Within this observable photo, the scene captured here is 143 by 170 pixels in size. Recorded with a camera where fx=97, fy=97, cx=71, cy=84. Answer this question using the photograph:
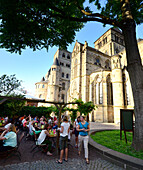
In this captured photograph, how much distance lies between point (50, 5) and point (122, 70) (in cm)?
1841

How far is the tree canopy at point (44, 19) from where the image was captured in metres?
5.23

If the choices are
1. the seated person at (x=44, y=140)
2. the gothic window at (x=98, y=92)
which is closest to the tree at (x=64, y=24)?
the seated person at (x=44, y=140)

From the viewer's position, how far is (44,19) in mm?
6262

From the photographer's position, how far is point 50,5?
5141 mm

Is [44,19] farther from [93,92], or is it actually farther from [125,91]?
[93,92]

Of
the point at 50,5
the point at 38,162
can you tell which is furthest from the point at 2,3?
the point at 38,162

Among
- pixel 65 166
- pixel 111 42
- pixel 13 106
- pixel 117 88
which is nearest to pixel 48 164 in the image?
pixel 65 166

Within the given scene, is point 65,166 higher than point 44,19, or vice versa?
point 44,19

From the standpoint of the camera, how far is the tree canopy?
5.23 meters

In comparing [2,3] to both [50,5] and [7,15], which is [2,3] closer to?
[7,15]

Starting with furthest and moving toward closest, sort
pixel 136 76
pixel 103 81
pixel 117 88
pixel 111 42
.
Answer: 1. pixel 111 42
2. pixel 103 81
3. pixel 117 88
4. pixel 136 76

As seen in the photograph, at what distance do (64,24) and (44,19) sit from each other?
4.38 ft

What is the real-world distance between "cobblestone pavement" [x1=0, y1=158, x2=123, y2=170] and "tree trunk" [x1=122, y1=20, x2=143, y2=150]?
5.82 feet

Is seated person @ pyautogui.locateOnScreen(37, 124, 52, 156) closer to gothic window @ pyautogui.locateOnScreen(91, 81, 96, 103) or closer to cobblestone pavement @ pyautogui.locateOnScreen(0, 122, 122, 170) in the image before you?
cobblestone pavement @ pyautogui.locateOnScreen(0, 122, 122, 170)
